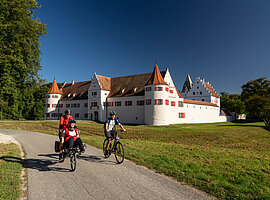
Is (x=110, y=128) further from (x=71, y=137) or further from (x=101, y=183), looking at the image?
(x=101, y=183)

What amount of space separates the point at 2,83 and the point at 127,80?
34.2 meters

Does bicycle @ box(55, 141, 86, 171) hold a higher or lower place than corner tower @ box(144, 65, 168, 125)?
lower

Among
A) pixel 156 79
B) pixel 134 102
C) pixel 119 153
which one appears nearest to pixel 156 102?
pixel 156 79

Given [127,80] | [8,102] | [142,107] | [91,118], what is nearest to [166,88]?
[142,107]

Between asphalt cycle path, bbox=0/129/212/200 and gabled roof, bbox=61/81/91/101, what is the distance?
43.4 metres

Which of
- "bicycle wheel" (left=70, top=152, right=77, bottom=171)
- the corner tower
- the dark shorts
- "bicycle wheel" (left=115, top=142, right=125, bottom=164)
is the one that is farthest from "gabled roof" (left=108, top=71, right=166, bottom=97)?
"bicycle wheel" (left=70, top=152, right=77, bottom=171)

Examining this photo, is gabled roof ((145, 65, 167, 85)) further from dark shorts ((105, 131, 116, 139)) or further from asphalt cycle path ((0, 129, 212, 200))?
asphalt cycle path ((0, 129, 212, 200))

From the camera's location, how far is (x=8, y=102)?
1431cm

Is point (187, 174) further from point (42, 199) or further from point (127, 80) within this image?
point (127, 80)

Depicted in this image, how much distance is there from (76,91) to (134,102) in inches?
825

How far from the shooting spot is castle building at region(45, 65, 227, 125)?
123 ft

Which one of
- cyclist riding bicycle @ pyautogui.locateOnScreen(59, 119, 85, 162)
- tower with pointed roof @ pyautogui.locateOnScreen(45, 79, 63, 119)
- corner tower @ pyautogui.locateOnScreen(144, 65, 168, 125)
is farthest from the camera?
tower with pointed roof @ pyautogui.locateOnScreen(45, 79, 63, 119)

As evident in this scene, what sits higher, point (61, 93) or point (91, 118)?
point (61, 93)

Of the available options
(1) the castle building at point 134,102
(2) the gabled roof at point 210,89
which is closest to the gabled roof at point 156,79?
(1) the castle building at point 134,102
